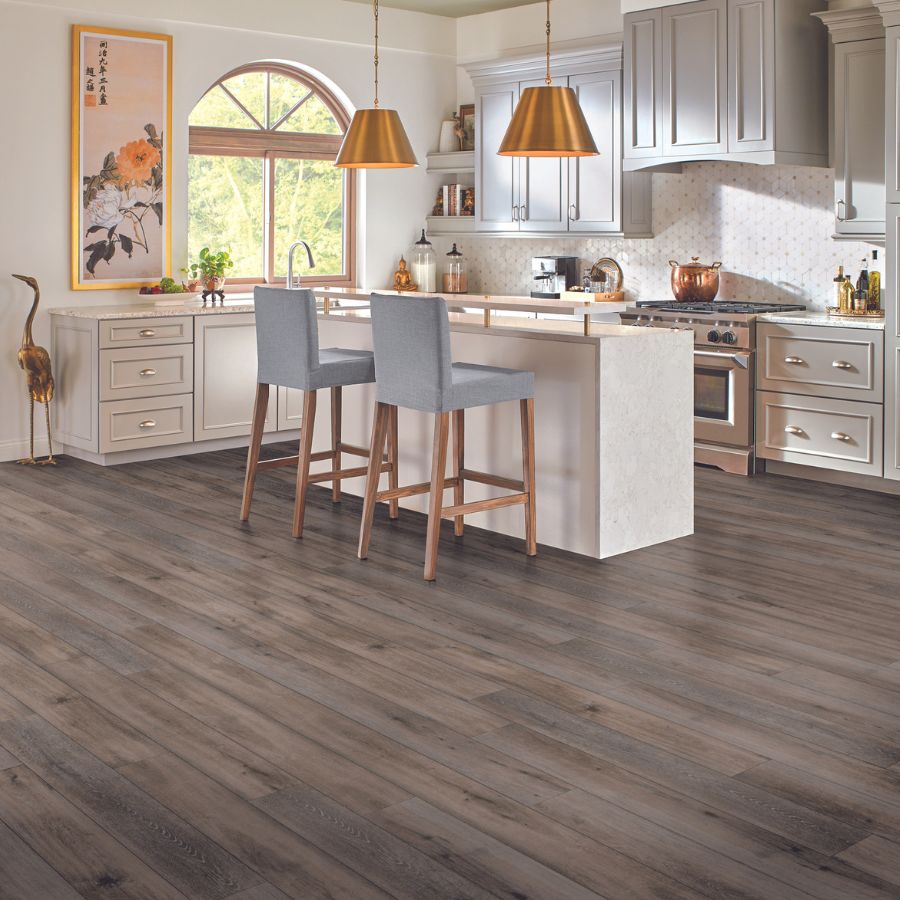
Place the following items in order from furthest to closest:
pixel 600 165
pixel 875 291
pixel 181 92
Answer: pixel 600 165
pixel 181 92
pixel 875 291

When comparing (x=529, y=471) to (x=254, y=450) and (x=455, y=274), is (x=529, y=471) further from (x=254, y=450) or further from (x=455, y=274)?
(x=455, y=274)

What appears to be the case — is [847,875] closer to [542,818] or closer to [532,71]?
[542,818]

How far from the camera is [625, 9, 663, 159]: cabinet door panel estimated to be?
664cm

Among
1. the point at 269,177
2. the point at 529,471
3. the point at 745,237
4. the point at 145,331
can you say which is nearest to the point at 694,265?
the point at 745,237

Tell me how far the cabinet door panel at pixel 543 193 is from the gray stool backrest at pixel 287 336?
2.87 m

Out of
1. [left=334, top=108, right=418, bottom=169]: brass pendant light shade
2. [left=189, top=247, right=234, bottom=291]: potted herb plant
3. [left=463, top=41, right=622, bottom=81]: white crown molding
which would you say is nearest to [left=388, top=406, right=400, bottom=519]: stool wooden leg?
[left=334, top=108, right=418, bottom=169]: brass pendant light shade

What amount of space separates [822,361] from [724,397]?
A: 586mm

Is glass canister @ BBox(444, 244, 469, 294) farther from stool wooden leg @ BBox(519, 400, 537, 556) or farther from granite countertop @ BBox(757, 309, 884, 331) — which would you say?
stool wooden leg @ BBox(519, 400, 537, 556)

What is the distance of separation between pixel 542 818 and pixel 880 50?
4.65 metres

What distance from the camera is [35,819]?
2527mm

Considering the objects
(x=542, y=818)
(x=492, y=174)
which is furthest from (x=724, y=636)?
(x=492, y=174)

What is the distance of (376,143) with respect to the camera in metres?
5.11

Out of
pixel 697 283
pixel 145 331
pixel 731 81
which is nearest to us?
pixel 731 81

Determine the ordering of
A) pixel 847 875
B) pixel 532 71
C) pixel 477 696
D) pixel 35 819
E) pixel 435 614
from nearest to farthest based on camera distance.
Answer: pixel 847 875 → pixel 35 819 → pixel 477 696 → pixel 435 614 → pixel 532 71
